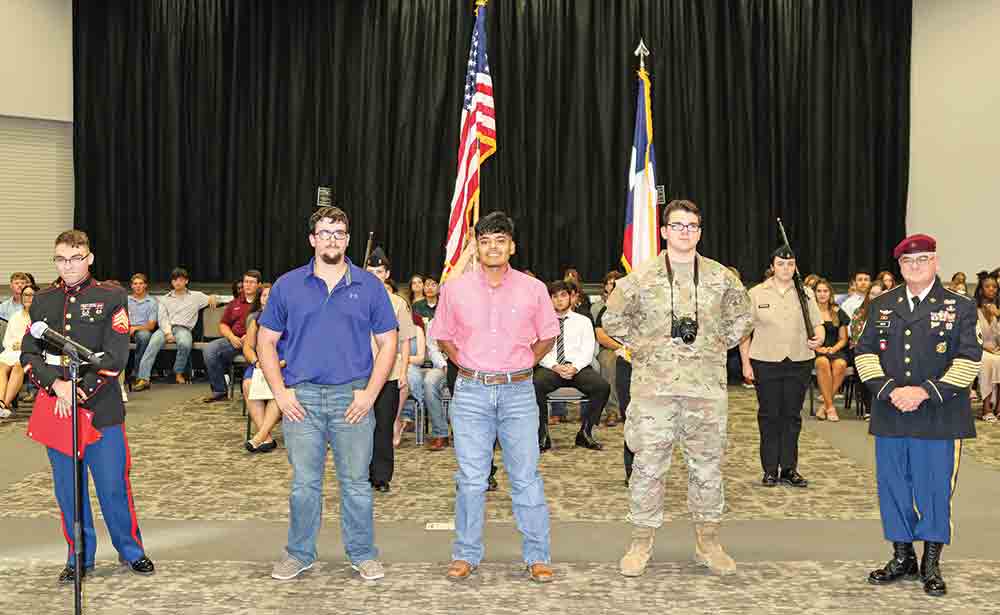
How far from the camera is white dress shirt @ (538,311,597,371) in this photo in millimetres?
8430

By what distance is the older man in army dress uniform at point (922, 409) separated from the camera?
4.90 m

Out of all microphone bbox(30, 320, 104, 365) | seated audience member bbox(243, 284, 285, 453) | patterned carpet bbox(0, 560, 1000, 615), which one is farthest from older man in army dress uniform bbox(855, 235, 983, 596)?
seated audience member bbox(243, 284, 285, 453)

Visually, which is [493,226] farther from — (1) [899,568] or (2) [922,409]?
(1) [899,568]

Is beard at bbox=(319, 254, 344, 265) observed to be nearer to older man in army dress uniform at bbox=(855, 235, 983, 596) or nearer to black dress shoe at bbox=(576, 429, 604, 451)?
older man in army dress uniform at bbox=(855, 235, 983, 596)

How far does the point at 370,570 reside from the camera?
5008mm

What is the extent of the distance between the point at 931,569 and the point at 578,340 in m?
3.93

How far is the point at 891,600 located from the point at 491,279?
6.92 feet

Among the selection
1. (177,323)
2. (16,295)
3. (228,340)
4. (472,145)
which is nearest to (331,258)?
(472,145)

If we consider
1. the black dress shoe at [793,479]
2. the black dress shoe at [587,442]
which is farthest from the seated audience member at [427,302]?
the black dress shoe at [793,479]

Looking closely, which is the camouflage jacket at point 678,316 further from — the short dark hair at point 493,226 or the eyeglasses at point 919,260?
the eyeglasses at point 919,260

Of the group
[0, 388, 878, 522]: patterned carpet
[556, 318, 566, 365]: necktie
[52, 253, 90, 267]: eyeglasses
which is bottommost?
[0, 388, 878, 522]: patterned carpet

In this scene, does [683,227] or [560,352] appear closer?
[683,227]

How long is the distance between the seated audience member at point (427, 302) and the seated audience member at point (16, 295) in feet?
12.2

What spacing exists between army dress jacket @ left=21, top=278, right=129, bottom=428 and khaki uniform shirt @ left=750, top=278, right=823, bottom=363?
13.0ft
